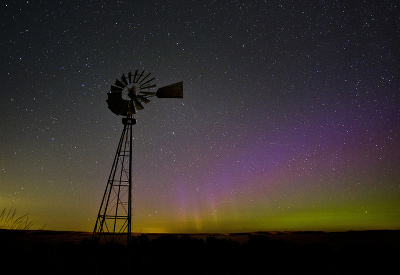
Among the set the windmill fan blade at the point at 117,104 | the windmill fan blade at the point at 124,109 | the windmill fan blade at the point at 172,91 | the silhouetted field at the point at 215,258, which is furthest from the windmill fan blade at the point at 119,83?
the silhouetted field at the point at 215,258

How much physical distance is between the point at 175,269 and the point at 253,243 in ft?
31.1

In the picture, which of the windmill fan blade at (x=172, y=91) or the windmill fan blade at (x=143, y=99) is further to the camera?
the windmill fan blade at (x=143, y=99)

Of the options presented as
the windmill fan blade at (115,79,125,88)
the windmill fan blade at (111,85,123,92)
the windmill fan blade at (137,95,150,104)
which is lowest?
the windmill fan blade at (137,95,150,104)

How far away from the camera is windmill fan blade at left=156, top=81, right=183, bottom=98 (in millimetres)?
12891

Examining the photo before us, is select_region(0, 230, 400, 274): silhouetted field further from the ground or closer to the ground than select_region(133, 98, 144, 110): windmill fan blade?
closer to the ground

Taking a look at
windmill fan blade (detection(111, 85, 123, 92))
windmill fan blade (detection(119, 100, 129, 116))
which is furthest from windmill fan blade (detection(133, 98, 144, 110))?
windmill fan blade (detection(111, 85, 123, 92))

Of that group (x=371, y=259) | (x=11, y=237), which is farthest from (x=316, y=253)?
(x=11, y=237)

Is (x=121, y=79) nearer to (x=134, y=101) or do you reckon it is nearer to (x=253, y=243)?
(x=134, y=101)

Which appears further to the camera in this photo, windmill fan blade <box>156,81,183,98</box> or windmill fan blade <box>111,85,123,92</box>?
windmill fan blade <box>111,85,123,92</box>

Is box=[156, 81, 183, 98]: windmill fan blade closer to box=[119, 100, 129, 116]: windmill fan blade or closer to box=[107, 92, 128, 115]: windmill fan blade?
box=[119, 100, 129, 116]: windmill fan blade

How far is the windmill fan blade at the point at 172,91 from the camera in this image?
12.9 metres

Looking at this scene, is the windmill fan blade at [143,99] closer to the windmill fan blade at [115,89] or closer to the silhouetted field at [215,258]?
the windmill fan blade at [115,89]

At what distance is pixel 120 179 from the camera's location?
12.7 metres

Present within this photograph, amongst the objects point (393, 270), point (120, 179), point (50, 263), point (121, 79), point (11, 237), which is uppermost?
point (121, 79)
